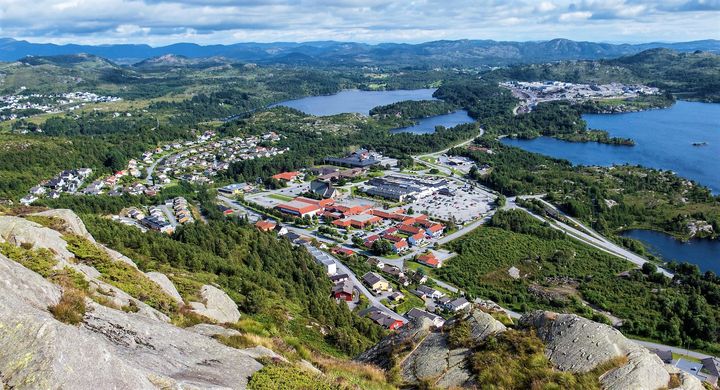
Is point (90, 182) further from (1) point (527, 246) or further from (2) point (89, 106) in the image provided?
(2) point (89, 106)

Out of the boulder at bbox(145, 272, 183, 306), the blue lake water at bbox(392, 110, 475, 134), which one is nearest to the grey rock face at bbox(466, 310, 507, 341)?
Result: the boulder at bbox(145, 272, 183, 306)

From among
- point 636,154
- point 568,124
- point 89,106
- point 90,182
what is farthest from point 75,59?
point 636,154

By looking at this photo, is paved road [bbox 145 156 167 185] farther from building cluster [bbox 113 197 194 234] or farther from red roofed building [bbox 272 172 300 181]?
red roofed building [bbox 272 172 300 181]

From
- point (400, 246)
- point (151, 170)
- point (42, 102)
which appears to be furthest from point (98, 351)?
point (42, 102)

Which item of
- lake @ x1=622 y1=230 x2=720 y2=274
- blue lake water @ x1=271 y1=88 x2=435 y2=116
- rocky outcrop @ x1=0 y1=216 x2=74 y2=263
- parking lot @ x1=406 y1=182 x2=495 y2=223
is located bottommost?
lake @ x1=622 y1=230 x2=720 y2=274

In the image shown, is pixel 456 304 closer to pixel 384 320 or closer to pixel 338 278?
pixel 384 320

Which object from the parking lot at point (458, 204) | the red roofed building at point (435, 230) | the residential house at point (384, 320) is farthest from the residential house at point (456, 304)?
the parking lot at point (458, 204)
